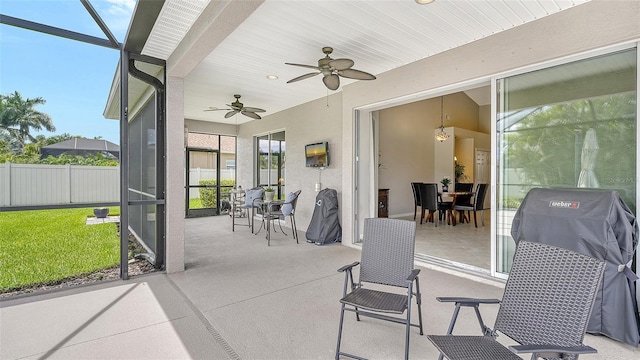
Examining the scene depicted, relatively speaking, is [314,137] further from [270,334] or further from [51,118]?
[270,334]

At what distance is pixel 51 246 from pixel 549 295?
453cm

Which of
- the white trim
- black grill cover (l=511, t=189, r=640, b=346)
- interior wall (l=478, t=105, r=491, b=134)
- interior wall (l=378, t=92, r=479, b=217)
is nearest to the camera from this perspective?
black grill cover (l=511, t=189, r=640, b=346)

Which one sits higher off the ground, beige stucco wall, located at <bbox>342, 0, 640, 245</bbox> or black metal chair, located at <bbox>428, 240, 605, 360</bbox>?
beige stucco wall, located at <bbox>342, 0, 640, 245</bbox>

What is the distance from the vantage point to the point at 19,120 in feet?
10.4

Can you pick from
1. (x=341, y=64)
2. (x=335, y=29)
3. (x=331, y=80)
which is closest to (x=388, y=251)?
(x=341, y=64)

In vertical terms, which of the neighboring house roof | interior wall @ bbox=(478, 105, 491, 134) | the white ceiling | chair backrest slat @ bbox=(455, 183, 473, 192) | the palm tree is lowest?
chair backrest slat @ bbox=(455, 183, 473, 192)

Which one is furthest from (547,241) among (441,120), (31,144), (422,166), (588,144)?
(441,120)

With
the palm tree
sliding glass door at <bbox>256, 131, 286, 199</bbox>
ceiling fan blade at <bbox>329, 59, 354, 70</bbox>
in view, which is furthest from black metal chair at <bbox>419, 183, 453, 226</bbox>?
the palm tree

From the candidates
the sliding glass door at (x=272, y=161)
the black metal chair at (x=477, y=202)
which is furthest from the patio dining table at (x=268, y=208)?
the black metal chair at (x=477, y=202)

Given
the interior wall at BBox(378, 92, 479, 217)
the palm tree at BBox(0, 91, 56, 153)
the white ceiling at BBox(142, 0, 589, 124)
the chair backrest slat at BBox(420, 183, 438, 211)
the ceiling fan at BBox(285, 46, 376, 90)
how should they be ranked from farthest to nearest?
the interior wall at BBox(378, 92, 479, 217) → the chair backrest slat at BBox(420, 183, 438, 211) → the ceiling fan at BBox(285, 46, 376, 90) → the palm tree at BBox(0, 91, 56, 153) → the white ceiling at BBox(142, 0, 589, 124)

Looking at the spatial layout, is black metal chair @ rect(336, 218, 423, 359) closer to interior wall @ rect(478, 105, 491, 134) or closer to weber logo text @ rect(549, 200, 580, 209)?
weber logo text @ rect(549, 200, 580, 209)

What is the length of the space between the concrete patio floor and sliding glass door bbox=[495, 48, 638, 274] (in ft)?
4.06

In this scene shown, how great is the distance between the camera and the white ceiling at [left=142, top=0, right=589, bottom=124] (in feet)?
9.66

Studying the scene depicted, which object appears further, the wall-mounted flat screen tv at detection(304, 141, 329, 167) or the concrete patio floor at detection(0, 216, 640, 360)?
the wall-mounted flat screen tv at detection(304, 141, 329, 167)
